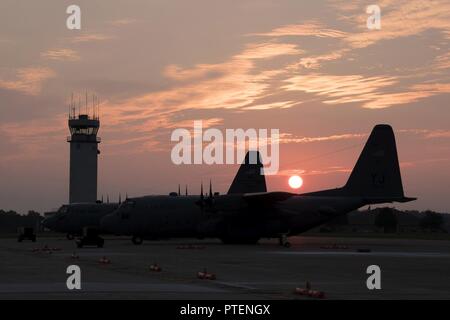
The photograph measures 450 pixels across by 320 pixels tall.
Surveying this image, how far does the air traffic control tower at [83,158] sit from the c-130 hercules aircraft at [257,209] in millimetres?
54821

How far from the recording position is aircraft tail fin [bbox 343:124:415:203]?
203 ft

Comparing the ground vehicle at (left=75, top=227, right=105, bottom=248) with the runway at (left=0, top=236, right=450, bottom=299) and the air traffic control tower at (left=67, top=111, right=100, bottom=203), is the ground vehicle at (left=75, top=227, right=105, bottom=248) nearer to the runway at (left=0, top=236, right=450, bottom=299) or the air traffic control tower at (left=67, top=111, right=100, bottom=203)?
the runway at (left=0, top=236, right=450, bottom=299)

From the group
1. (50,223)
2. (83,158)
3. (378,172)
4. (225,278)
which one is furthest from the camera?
(83,158)

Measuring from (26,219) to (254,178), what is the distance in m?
144

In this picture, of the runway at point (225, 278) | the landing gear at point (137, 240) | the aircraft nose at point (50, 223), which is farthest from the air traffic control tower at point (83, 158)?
the runway at point (225, 278)

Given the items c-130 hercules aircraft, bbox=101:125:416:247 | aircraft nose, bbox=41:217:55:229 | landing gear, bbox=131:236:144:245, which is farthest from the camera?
aircraft nose, bbox=41:217:55:229

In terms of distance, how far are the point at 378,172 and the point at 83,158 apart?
6504 centimetres

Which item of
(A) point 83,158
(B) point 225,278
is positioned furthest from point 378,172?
(A) point 83,158

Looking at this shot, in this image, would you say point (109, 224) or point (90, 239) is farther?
point (109, 224)

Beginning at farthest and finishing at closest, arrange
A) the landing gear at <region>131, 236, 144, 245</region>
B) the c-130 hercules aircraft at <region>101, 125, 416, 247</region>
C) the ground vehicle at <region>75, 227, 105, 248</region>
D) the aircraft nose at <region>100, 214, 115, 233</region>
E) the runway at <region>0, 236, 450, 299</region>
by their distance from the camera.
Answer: the landing gear at <region>131, 236, 144, 245</region> < the aircraft nose at <region>100, 214, 115, 233</region> < the c-130 hercules aircraft at <region>101, 125, 416, 247</region> < the ground vehicle at <region>75, 227, 105, 248</region> < the runway at <region>0, 236, 450, 299</region>

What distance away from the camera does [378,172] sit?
203 feet

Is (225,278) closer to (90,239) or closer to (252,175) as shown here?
(90,239)

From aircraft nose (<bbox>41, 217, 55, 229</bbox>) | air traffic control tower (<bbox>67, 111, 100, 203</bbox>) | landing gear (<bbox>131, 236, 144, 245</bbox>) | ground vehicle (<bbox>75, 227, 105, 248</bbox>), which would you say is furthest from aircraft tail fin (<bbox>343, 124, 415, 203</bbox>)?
air traffic control tower (<bbox>67, 111, 100, 203</bbox>)
